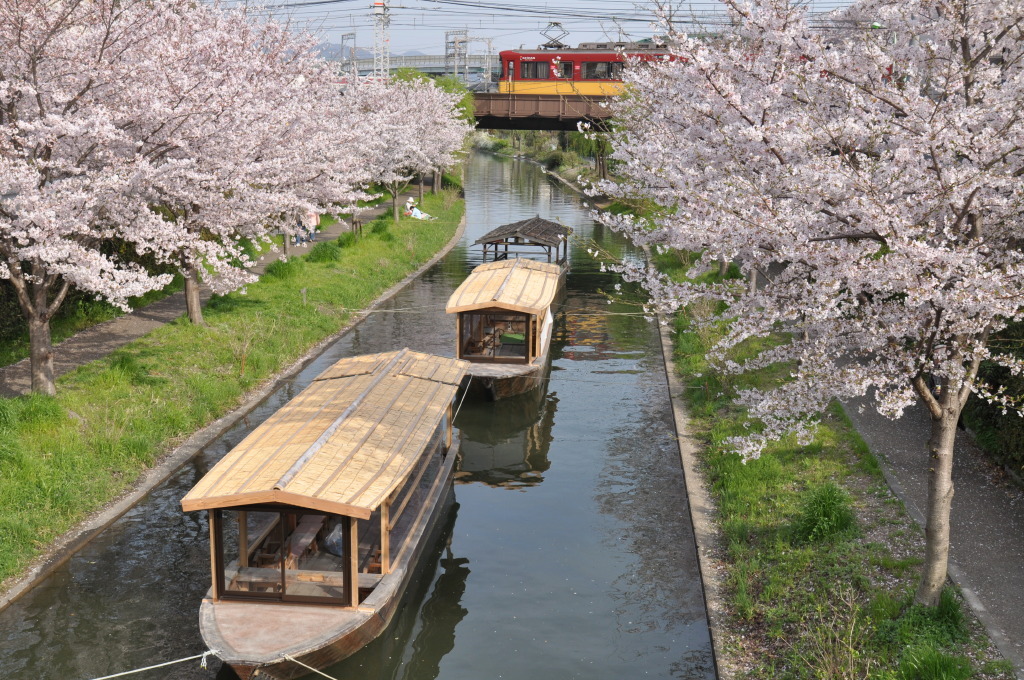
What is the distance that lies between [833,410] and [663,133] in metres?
7.10

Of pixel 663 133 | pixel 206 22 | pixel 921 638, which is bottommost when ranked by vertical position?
pixel 921 638

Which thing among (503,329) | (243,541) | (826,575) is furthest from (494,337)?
(826,575)

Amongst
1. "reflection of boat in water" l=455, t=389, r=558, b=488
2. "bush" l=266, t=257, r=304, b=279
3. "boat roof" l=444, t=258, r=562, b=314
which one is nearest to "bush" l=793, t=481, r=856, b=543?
"reflection of boat in water" l=455, t=389, r=558, b=488

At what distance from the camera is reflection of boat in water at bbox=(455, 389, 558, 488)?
1948cm

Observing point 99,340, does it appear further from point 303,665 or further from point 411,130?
point 411,130

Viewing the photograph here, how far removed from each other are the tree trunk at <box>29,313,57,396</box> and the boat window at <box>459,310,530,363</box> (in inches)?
388

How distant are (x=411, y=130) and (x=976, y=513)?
Answer: 143ft

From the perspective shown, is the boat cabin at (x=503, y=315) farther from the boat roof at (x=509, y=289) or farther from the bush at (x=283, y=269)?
the bush at (x=283, y=269)

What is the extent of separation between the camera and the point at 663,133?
17156mm

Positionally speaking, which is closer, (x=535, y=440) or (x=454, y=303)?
(x=535, y=440)

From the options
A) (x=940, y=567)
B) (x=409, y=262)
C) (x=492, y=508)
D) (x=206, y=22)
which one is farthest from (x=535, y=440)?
(x=409, y=262)

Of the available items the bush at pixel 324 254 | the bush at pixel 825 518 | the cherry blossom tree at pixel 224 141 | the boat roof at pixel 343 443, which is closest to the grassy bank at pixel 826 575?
the bush at pixel 825 518

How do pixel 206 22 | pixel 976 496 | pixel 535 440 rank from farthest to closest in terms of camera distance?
pixel 206 22, pixel 535 440, pixel 976 496

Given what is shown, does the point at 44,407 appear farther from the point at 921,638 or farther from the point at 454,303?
the point at 921,638
